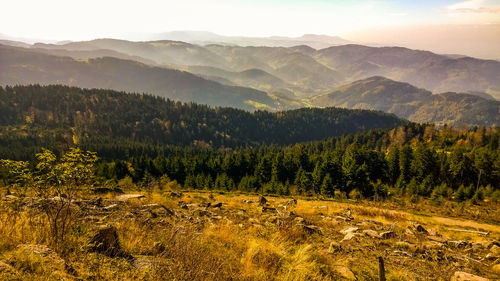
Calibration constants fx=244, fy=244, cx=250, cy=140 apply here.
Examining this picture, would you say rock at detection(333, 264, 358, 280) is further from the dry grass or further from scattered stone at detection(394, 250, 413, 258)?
scattered stone at detection(394, 250, 413, 258)

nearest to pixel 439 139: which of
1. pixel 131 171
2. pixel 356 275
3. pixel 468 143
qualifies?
pixel 468 143

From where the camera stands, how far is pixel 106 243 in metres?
7.34

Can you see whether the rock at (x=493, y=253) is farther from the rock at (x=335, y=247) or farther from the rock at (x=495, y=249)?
the rock at (x=335, y=247)

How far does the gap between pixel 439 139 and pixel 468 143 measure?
12.8 m

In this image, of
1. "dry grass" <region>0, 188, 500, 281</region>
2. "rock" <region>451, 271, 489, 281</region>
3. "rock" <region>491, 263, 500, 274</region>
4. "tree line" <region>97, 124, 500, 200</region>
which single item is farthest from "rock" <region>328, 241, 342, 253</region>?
"tree line" <region>97, 124, 500, 200</region>

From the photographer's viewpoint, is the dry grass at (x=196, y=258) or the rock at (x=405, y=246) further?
the rock at (x=405, y=246)

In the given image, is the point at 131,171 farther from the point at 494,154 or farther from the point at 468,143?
the point at 468,143

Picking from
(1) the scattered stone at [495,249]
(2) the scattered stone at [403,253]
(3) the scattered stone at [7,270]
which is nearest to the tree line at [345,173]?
(1) the scattered stone at [495,249]

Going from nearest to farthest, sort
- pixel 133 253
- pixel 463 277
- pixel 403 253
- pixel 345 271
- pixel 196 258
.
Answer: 1. pixel 196 258
2. pixel 133 253
3. pixel 345 271
4. pixel 463 277
5. pixel 403 253

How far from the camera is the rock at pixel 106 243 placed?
7.07 metres

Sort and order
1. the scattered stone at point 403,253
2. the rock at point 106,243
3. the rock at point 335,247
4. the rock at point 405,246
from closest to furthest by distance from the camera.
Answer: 1. the rock at point 106,243
2. the rock at point 335,247
3. the scattered stone at point 403,253
4. the rock at point 405,246

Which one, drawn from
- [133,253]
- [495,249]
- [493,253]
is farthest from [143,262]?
[495,249]

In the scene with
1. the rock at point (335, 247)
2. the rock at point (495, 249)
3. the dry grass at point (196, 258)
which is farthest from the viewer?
the rock at point (495, 249)

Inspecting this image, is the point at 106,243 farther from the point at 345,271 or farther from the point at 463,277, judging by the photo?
the point at 463,277
